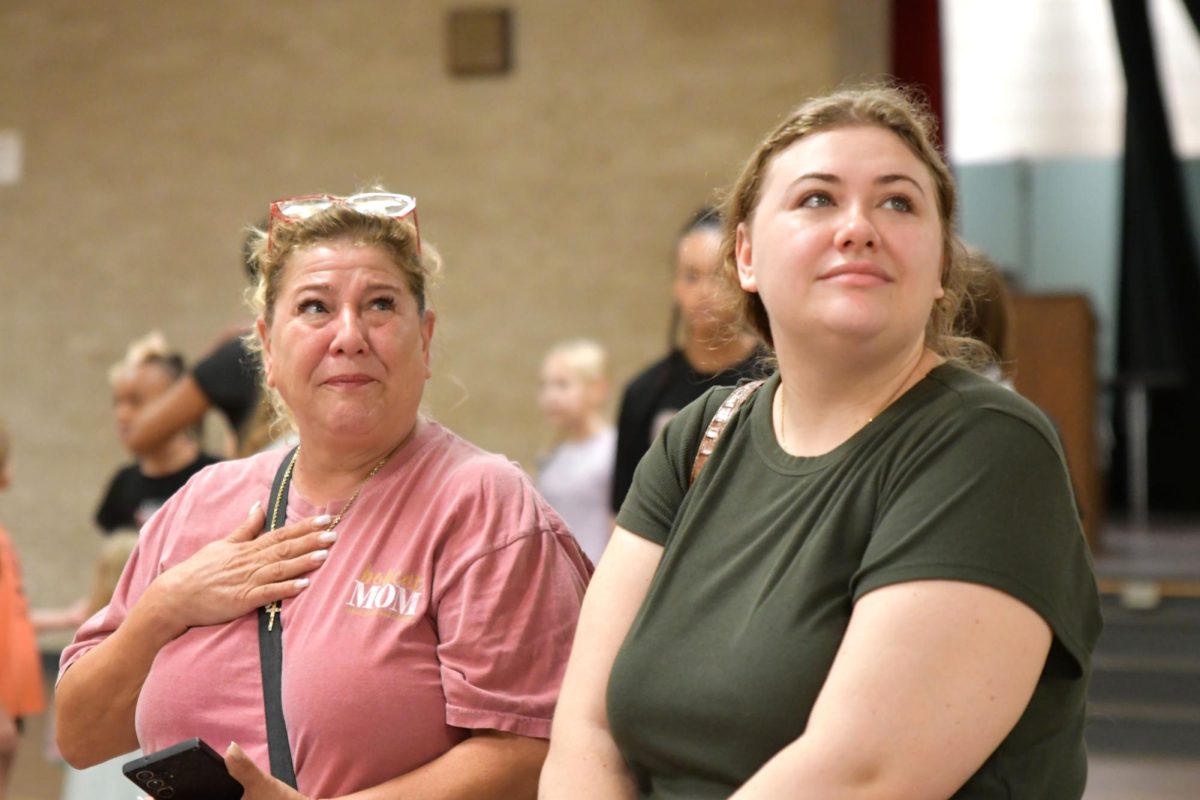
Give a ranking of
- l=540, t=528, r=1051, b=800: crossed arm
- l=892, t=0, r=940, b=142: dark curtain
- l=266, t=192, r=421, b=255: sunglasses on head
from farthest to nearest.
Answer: l=892, t=0, r=940, b=142: dark curtain
l=266, t=192, r=421, b=255: sunglasses on head
l=540, t=528, r=1051, b=800: crossed arm

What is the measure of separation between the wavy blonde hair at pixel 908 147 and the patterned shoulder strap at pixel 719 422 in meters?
0.09

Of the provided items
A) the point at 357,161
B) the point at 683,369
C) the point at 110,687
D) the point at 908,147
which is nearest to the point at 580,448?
the point at 683,369

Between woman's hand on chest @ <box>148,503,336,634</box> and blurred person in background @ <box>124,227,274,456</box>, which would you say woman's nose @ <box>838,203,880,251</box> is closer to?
woman's hand on chest @ <box>148,503,336,634</box>

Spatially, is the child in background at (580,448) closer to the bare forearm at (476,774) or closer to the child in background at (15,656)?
the child in background at (15,656)

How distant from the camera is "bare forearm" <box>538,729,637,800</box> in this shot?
1.70 meters

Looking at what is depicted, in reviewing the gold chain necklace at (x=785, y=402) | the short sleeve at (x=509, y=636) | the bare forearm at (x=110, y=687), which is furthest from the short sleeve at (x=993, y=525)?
the bare forearm at (x=110, y=687)

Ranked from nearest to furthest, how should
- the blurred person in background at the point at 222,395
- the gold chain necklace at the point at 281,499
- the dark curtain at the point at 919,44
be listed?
the gold chain necklace at the point at 281,499 → the blurred person in background at the point at 222,395 → the dark curtain at the point at 919,44

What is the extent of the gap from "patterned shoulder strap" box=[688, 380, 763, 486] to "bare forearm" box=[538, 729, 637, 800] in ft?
1.05

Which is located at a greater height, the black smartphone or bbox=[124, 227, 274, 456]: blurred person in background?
bbox=[124, 227, 274, 456]: blurred person in background

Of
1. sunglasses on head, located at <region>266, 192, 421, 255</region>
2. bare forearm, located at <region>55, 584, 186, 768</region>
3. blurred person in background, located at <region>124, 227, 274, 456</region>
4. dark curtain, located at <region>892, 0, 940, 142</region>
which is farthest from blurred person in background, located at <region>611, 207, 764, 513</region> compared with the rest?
dark curtain, located at <region>892, 0, 940, 142</region>

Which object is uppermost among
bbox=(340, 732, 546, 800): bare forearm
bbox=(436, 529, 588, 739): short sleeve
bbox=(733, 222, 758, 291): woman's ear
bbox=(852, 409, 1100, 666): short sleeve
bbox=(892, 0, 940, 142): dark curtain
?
bbox=(892, 0, 940, 142): dark curtain

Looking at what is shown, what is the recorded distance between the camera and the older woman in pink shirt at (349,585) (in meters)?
1.89

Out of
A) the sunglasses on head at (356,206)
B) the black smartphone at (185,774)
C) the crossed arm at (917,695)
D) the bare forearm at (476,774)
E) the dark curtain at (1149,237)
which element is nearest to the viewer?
the crossed arm at (917,695)

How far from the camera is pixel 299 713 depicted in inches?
75.2
